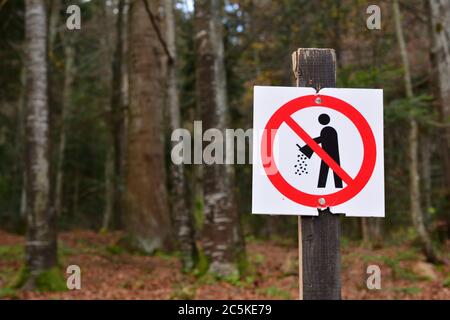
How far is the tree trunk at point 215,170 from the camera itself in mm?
11094

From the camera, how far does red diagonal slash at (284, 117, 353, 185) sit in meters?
2.97

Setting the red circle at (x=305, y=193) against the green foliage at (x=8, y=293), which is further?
the green foliage at (x=8, y=293)

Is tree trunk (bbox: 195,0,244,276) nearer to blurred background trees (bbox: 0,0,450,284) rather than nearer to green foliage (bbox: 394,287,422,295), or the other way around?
blurred background trees (bbox: 0,0,450,284)

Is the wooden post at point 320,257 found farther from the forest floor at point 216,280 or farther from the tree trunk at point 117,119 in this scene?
the tree trunk at point 117,119

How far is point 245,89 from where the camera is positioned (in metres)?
22.1

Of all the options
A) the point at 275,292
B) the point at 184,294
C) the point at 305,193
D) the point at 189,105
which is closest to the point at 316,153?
the point at 305,193

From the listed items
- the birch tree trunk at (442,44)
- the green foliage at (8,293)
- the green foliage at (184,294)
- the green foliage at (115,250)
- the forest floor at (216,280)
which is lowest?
the green foliage at (115,250)

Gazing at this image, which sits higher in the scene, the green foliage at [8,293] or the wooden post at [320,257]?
the wooden post at [320,257]

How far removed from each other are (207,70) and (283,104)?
8480mm

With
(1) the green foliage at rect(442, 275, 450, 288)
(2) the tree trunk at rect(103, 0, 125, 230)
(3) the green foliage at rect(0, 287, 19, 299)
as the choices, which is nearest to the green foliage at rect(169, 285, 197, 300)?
(3) the green foliage at rect(0, 287, 19, 299)

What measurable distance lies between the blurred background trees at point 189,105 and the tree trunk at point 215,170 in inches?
1.0

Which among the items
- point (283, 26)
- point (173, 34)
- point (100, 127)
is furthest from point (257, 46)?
point (100, 127)

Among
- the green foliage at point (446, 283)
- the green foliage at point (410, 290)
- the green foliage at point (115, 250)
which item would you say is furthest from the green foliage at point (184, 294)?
the green foliage at point (115, 250)

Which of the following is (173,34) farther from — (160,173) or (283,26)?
(283,26)
